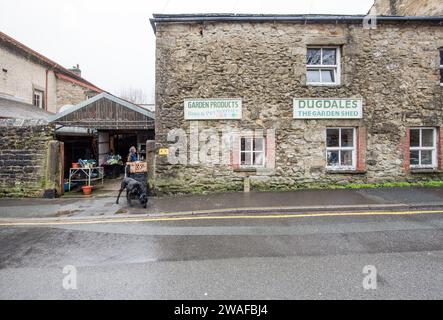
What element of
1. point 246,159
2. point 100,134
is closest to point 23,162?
point 100,134

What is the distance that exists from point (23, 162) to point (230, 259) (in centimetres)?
916

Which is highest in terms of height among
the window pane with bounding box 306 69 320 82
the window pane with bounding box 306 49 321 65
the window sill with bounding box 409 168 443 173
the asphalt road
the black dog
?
the window pane with bounding box 306 49 321 65

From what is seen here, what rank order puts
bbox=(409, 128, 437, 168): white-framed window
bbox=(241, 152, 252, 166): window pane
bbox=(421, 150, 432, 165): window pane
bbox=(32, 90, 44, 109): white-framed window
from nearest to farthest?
1. bbox=(241, 152, 252, 166): window pane
2. bbox=(409, 128, 437, 168): white-framed window
3. bbox=(421, 150, 432, 165): window pane
4. bbox=(32, 90, 44, 109): white-framed window

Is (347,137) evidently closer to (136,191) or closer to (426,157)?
(426,157)

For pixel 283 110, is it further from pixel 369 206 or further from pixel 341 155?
pixel 369 206

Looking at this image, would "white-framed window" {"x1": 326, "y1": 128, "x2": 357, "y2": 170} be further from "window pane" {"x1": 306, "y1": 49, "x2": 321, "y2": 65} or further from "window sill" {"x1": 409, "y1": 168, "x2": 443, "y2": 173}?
"window pane" {"x1": 306, "y1": 49, "x2": 321, "y2": 65}

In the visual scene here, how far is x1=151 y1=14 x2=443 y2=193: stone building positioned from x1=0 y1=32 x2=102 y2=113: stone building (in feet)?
40.1

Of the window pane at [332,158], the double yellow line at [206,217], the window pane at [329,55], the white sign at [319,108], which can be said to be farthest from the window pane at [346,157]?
the window pane at [329,55]

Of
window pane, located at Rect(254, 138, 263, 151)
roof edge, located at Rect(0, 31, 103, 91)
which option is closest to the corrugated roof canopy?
window pane, located at Rect(254, 138, 263, 151)

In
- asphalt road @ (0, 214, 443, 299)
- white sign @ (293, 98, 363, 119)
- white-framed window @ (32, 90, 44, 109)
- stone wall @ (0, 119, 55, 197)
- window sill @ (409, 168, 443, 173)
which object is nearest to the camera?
asphalt road @ (0, 214, 443, 299)

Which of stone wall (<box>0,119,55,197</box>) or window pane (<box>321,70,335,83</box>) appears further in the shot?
window pane (<box>321,70,335,83</box>)

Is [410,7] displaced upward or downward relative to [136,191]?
upward

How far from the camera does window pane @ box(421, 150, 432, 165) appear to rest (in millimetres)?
9898

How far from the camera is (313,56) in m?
9.75
